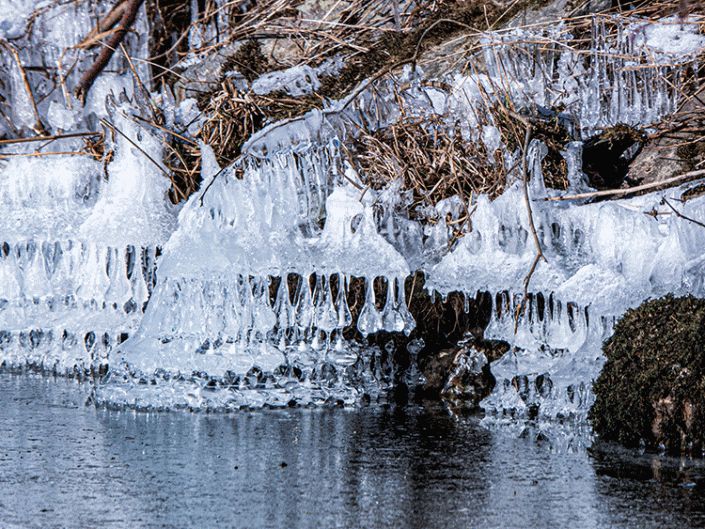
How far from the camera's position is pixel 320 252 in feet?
14.9

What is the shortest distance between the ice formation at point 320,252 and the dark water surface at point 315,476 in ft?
1.88

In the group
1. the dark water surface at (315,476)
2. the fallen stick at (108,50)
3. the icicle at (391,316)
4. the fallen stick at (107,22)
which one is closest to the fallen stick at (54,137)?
the fallen stick at (108,50)

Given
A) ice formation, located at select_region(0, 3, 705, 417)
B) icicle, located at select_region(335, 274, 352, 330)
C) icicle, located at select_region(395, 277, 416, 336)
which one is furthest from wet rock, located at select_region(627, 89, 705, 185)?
icicle, located at select_region(335, 274, 352, 330)

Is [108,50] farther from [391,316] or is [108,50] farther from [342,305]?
[391,316]

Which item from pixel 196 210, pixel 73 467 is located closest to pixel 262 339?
pixel 196 210

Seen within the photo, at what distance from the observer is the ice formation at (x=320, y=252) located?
4.14 m

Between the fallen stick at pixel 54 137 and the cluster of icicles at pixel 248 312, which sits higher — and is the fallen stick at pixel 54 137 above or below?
above

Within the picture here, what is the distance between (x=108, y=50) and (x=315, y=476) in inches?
216

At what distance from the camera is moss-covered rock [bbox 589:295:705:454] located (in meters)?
3.17

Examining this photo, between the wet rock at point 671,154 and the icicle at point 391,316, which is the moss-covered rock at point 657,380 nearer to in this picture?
the icicle at point 391,316

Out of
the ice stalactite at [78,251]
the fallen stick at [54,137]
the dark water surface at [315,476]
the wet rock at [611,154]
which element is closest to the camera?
the dark water surface at [315,476]

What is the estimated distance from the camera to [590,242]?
14.3ft

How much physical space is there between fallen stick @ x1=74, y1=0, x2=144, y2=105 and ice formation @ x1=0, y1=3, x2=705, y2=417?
3.29ft

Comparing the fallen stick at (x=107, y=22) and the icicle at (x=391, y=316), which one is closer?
the icicle at (x=391, y=316)
